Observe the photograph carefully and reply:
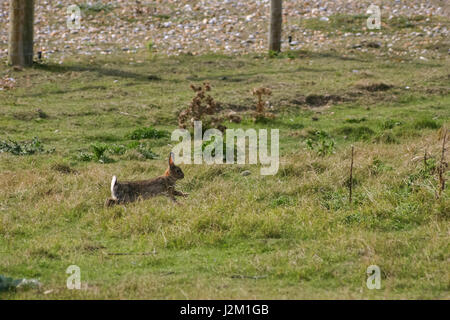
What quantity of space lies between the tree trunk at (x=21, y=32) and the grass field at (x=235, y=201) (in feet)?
4.40

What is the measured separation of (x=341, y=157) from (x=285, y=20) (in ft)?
40.5

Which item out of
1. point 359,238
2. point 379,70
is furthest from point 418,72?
point 359,238

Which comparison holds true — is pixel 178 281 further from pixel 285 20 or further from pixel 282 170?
pixel 285 20

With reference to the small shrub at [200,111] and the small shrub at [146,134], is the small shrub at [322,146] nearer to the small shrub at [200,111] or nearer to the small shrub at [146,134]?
the small shrub at [200,111]

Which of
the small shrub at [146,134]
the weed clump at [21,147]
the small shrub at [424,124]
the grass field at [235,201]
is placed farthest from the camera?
the small shrub at [424,124]

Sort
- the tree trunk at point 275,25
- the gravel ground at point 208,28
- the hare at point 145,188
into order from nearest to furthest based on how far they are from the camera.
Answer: the hare at point 145,188
the tree trunk at point 275,25
the gravel ground at point 208,28

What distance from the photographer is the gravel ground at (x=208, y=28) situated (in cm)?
1930

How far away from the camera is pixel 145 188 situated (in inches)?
335

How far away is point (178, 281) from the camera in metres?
6.27

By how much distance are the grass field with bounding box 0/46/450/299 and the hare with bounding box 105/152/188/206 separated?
0.14 m

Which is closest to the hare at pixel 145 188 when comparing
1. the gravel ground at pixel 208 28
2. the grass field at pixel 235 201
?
the grass field at pixel 235 201

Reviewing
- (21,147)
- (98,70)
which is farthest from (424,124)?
(98,70)

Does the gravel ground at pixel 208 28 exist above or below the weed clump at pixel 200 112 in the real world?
above

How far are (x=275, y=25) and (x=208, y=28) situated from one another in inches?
122
